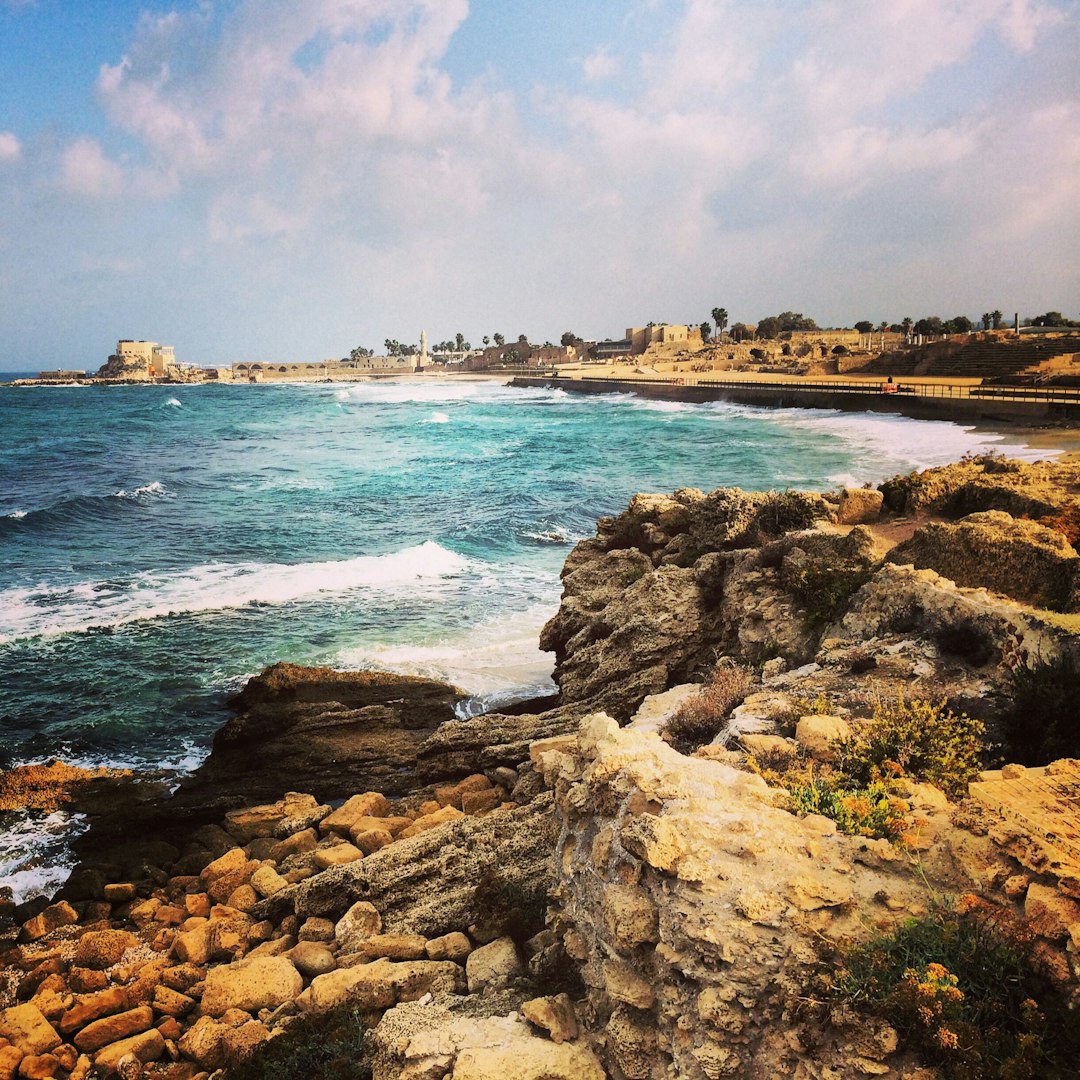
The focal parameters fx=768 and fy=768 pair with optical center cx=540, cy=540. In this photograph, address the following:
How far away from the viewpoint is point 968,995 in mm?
3494

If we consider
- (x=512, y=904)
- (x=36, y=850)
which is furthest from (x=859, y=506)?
(x=36, y=850)

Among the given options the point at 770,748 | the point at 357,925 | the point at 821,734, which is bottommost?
the point at 357,925

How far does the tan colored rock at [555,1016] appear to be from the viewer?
4.56 m

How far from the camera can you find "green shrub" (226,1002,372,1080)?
5.13 meters

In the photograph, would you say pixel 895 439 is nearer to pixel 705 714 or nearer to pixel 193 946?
pixel 705 714

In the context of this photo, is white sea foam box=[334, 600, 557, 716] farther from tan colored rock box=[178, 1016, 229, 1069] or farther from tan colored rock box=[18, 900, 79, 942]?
tan colored rock box=[178, 1016, 229, 1069]

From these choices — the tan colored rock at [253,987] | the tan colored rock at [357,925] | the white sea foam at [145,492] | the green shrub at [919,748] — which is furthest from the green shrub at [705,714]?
the white sea foam at [145,492]

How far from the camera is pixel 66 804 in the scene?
10.7m

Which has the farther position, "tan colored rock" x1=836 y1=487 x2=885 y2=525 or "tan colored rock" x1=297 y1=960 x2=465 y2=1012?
"tan colored rock" x1=836 y1=487 x2=885 y2=525

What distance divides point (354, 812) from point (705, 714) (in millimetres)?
4791

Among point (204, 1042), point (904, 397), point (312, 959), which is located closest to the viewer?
point (204, 1042)

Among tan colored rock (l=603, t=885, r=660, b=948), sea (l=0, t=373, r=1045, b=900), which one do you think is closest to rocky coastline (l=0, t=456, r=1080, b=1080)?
tan colored rock (l=603, t=885, r=660, b=948)

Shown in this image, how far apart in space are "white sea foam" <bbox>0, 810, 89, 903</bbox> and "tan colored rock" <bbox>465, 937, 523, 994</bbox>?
243 inches

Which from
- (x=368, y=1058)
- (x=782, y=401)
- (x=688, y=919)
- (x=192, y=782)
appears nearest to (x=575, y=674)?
(x=192, y=782)
